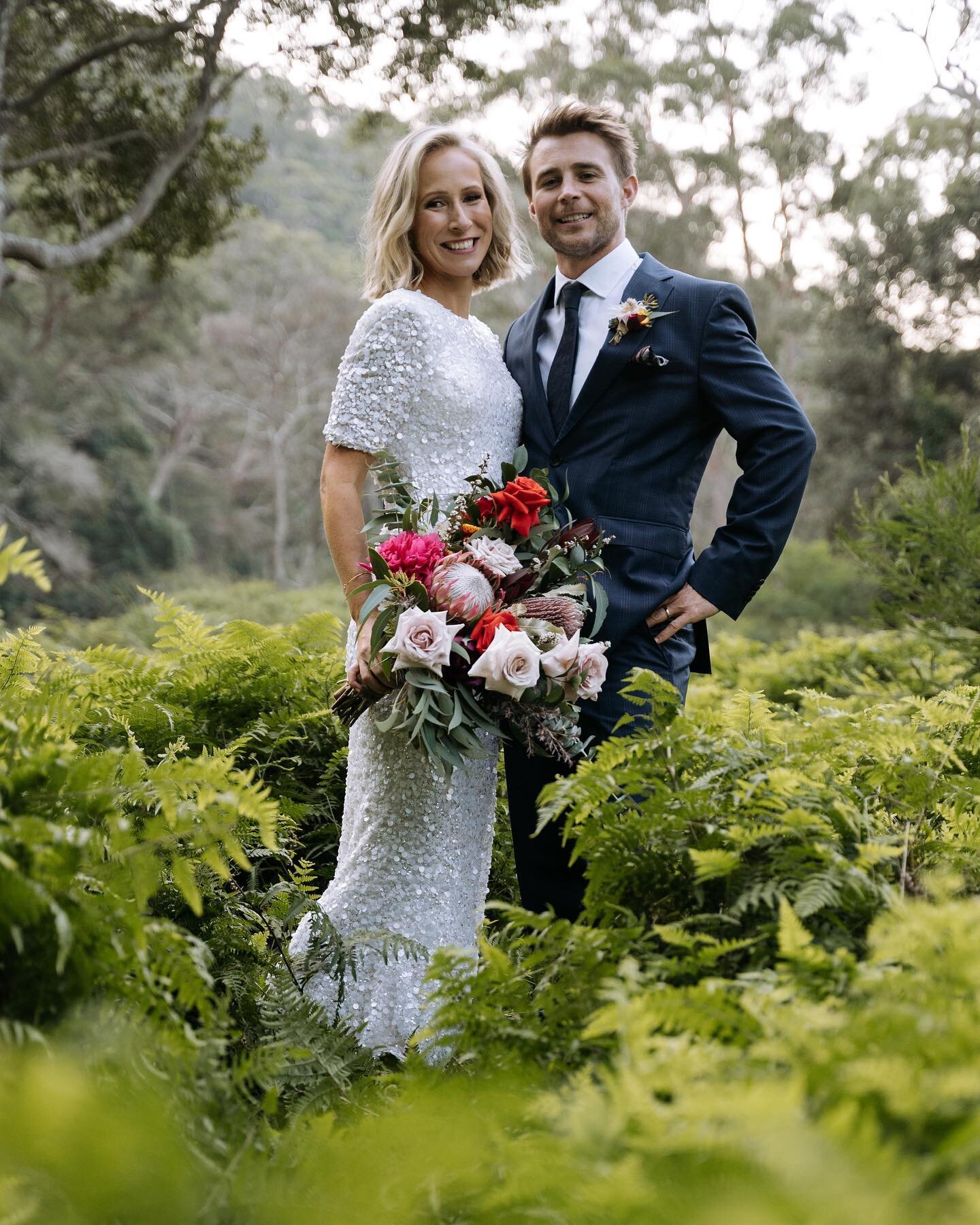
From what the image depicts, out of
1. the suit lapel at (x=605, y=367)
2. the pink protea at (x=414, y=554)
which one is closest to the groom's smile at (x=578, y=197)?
the suit lapel at (x=605, y=367)

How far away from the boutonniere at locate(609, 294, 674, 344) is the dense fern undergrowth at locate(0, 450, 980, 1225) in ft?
5.01

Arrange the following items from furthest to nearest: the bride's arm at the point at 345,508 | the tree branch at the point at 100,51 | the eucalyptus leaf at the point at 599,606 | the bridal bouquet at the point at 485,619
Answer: the tree branch at the point at 100,51, the bride's arm at the point at 345,508, the eucalyptus leaf at the point at 599,606, the bridal bouquet at the point at 485,619

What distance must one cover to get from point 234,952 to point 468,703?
3.04 ft

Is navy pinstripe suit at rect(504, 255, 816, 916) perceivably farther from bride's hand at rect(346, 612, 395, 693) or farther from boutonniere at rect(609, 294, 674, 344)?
bride's hand at rect(346, 612, 395, 693)

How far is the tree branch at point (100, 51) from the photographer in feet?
48.1

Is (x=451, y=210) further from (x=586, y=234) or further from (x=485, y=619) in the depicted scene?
(x=485, y=619)

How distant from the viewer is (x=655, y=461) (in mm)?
3723

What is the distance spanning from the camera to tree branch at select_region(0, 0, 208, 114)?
577 inches

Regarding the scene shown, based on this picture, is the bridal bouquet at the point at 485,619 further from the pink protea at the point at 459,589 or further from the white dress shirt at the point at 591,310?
the white dress shirt at the point at 591,310

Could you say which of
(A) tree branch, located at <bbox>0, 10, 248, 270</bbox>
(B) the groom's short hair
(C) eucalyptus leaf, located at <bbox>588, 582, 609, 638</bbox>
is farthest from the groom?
(A) tree branch, located at <bbox>0, 10, 248, 270</bbox>

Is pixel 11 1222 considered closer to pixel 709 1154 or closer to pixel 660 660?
pixel 709 1154

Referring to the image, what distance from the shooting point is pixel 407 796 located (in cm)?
357

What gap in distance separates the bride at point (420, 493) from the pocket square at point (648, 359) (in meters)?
0.49

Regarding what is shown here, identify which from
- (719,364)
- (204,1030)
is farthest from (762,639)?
(204,1030)
